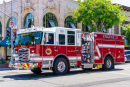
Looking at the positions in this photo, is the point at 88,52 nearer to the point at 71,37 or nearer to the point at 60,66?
the point at 71,37

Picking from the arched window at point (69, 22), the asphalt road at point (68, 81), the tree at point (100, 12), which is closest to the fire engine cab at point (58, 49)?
the asphalt road at point (68, 81)

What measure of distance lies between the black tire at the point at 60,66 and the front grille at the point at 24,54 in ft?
5.98

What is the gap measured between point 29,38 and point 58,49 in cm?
202

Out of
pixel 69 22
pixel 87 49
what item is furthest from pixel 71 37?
pixel 69 22

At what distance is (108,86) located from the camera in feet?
28.8

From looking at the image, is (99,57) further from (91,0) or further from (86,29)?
(86,29)

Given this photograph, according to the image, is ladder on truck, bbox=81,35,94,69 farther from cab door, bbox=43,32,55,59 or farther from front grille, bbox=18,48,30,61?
front grille, bbox=18,48,30,61

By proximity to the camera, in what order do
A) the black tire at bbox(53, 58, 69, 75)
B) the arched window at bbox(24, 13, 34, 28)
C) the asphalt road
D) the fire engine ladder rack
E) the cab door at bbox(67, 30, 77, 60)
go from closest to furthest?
1. the asphalt road
2. the black tire at bbox(53, 58, 69, 75)
3. the cab door at bbox(67, 30, 77, 60)
4. the fire engine ladder rack
5. the arched window at bbox(24, 13, 34, 28)

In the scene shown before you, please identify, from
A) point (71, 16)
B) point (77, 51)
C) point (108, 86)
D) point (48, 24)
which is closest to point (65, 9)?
point (71, 16)

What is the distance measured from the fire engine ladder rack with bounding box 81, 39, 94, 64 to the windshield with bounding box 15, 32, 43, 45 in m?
4.45

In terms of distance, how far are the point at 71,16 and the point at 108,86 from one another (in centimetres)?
2309

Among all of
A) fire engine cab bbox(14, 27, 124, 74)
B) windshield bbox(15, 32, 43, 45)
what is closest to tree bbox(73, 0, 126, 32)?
fire engine cab bbox(14, 27, 124, 74)

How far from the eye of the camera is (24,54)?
1271 cm

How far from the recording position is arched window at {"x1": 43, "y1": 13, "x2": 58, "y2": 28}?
28.5m
